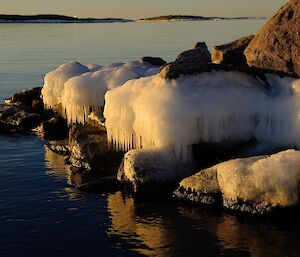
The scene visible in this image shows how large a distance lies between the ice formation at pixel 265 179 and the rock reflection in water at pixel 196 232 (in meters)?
0.71

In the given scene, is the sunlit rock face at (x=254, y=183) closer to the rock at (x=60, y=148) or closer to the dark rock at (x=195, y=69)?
the dark rock at (x=195, y=69)

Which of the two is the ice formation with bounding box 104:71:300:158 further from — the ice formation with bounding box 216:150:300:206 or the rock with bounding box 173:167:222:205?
the ice formation with bounding box 216:150:300:206

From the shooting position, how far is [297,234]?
1719 centimetres

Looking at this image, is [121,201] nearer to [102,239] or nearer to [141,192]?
[141,192]

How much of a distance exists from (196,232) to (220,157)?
5.78 metres

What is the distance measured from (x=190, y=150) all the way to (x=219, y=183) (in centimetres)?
290

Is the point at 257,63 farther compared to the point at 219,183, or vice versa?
the point at 257,63

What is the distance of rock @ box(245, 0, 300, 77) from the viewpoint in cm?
2356

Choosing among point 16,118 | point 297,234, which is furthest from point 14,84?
point 297,234

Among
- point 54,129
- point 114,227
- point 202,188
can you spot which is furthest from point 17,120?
point 114,227

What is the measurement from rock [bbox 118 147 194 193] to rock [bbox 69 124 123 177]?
2.75m

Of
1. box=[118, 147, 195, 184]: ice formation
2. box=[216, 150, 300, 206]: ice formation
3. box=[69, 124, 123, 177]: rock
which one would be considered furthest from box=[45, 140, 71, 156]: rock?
box=[216, 150, 300, 206]: ice formation

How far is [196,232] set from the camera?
688 inches

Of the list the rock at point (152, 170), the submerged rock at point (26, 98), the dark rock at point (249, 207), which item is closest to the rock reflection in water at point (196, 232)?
the dark rock at point (249, 207)
